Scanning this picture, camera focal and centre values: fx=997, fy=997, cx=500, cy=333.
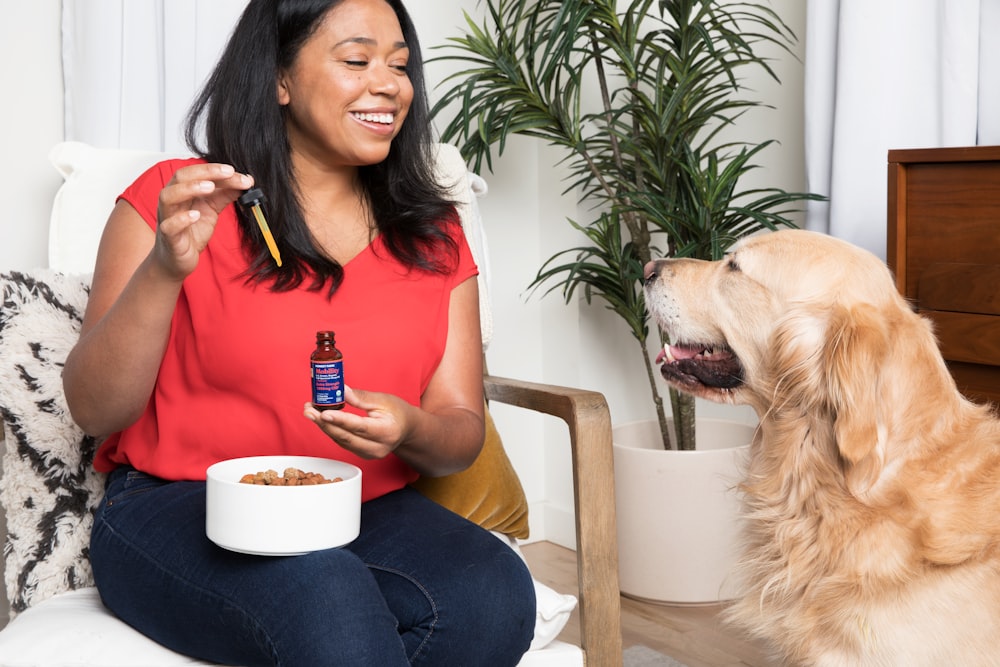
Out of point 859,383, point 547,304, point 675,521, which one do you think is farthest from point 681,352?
point 547,304

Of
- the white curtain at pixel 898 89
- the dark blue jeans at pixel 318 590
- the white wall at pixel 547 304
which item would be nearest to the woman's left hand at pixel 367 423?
the dark blue jeans at pixel 318 590

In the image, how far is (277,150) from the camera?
4.96 feet

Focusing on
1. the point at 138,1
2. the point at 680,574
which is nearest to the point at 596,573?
the point at 680,574

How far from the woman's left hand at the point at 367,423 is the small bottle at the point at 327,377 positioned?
0.04 feet

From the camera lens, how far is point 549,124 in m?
2.45

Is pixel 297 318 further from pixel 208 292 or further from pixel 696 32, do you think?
pixel 696 32

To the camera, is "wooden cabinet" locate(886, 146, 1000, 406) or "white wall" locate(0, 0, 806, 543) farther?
"white wall" locate(0, 0, 806, 543)

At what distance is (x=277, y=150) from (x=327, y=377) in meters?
0.54

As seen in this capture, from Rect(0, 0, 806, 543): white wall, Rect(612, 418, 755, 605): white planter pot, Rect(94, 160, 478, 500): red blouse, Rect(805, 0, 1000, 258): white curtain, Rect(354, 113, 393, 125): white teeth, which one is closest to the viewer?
Rect(94, 160, 478, 500): red blouse

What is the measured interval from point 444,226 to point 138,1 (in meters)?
1.06

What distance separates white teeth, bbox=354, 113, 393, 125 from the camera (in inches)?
58.4

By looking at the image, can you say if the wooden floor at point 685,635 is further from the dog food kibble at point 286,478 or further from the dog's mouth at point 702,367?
the dog food kibble at point 286,478

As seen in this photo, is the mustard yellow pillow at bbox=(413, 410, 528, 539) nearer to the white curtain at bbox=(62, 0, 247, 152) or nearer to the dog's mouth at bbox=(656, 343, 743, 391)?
the dog's mouth at bbox=(656, 343, 743, 391)

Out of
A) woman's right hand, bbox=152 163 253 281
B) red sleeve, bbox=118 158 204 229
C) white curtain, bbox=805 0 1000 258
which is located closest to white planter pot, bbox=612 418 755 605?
white curtain, bbox=805 0 1000 258
